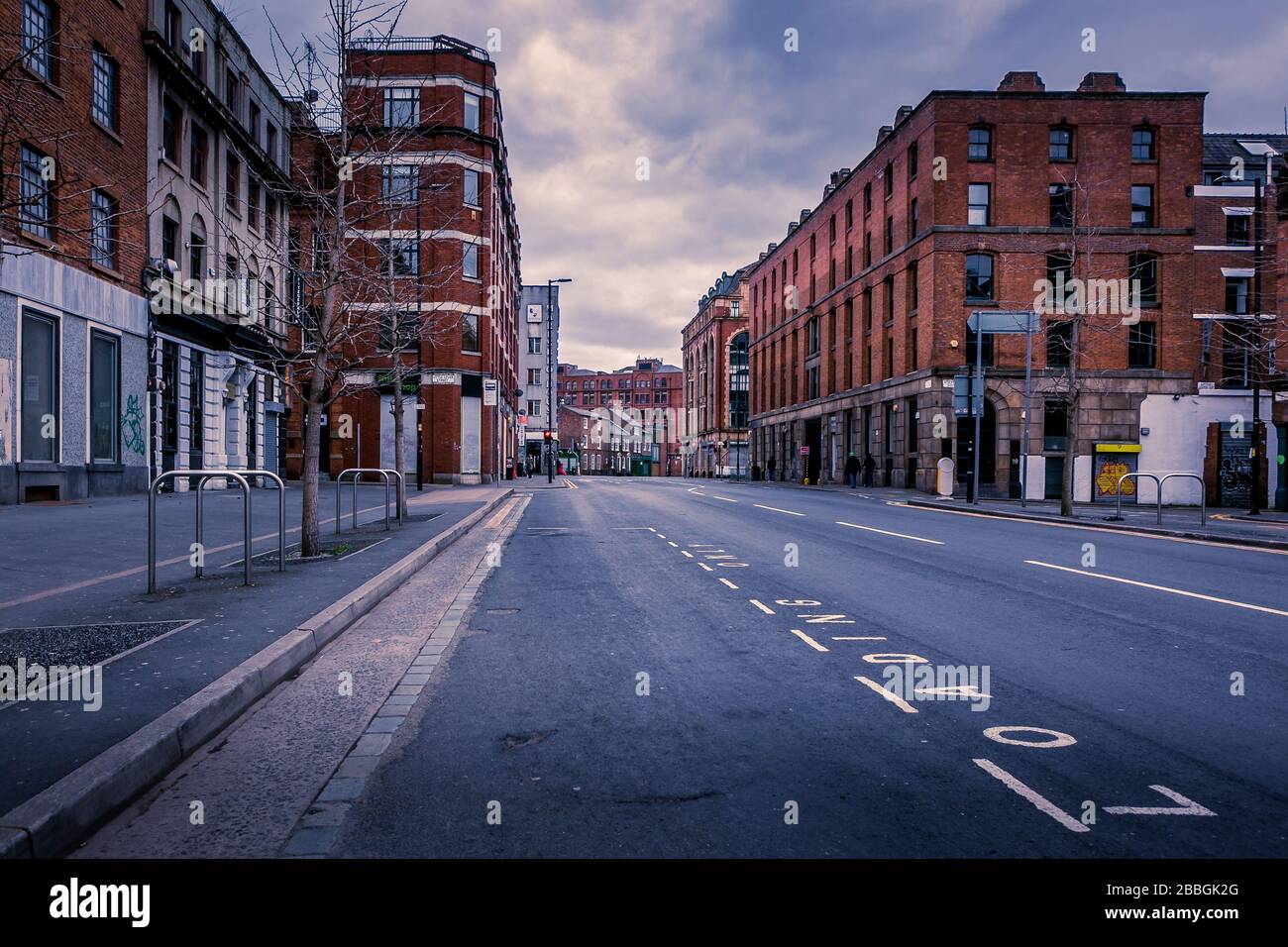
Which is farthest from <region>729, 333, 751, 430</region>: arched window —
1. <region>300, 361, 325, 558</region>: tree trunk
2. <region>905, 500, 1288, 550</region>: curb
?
<region>300, 361, 325, 558</region>: tree trunk

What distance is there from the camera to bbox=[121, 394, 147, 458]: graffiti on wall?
70.7 feet

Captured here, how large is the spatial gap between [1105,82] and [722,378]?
53.5 meters

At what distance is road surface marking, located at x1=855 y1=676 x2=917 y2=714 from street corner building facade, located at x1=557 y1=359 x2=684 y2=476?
126790 millimetres

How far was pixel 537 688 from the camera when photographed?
5.02 metres

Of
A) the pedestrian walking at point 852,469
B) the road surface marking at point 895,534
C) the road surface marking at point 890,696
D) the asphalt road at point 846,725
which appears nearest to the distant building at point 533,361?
the pedestrian walking at point 852,469

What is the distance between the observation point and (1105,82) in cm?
3744

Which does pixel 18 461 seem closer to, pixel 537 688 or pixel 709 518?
pixel 709 518

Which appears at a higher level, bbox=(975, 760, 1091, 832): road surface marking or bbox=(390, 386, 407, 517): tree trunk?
bbox=(390, 386, 407, 517): tree trunk

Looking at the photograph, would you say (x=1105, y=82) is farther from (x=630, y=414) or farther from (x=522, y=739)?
(x=630, y=414)

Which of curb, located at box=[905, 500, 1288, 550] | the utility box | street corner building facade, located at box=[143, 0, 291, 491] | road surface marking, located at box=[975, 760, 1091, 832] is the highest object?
street corner building facade, located at box=[143, 0, 291, 491]

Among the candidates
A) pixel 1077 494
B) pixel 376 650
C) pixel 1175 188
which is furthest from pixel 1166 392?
pixel 376 650

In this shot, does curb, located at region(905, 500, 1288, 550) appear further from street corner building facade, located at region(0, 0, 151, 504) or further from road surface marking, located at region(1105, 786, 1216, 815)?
street corner building facade, located at region(0, 0, 151, 504)

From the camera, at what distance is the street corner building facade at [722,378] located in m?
86.7

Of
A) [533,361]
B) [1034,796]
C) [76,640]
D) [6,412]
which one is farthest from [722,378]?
[1034,796]
